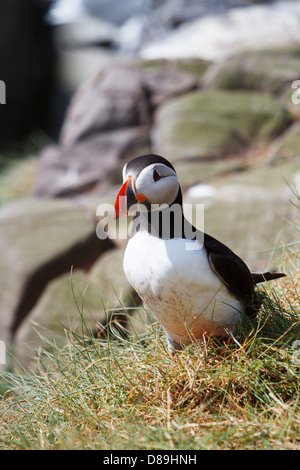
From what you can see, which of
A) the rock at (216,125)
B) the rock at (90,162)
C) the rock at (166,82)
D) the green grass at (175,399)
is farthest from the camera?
the rock at (166,82)

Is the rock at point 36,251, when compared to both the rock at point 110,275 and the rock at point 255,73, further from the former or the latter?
the rock at point 255,73

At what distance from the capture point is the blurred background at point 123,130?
4598mm

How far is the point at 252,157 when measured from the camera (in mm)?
6004

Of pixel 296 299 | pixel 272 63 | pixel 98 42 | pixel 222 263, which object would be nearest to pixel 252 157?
pixel 272 63

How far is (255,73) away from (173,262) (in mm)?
5543

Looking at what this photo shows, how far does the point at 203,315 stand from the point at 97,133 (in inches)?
199

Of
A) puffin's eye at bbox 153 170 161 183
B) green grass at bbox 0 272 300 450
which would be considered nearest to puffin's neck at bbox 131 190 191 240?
puffin's eye at bbox 153 170 161 183

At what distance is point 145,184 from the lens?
6.87 ft

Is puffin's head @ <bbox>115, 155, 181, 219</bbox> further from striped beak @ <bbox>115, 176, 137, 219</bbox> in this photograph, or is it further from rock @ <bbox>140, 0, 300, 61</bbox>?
rock @ <bbox>140, 0, 300, 61</bbox>

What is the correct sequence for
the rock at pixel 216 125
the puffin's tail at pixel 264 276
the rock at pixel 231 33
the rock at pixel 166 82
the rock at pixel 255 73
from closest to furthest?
the puffin's tail at pixel 264 276, the rock at pixel 216 125, the rock at pixel 255 73, the rock at pixel 166 82, the rock at pixel 231 33

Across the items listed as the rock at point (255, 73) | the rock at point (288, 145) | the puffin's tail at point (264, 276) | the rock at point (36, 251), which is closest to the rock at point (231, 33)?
the rock at point (255, 73)

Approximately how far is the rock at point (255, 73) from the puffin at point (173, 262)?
5.21m

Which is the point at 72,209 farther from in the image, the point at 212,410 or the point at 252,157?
the point at 212,410

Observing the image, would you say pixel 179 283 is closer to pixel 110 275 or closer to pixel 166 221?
pixel 166 221
